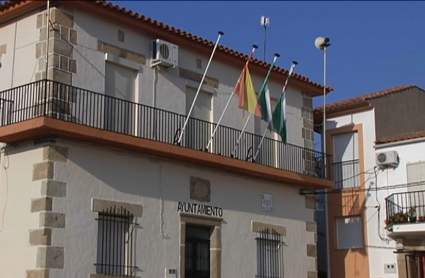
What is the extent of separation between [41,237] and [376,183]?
35.1 ft

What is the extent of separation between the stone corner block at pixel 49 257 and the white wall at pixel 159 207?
0.57 feet

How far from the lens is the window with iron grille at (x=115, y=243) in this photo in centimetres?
1448

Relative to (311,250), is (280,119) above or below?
above

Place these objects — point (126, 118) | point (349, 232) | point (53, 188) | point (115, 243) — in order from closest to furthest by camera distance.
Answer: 1. point (53, 188)
2. point (115, 243)
3. point (126, 118)
4. point (349, 232)

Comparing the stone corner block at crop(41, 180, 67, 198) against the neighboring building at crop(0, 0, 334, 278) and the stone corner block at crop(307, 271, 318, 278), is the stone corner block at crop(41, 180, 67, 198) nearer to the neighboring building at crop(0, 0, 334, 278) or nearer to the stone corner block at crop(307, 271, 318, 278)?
the neighboring building at crop(0, 0, 334, 278)

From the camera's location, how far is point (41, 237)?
527 inches

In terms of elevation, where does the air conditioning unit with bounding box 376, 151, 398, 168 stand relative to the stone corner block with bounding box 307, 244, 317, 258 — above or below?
above

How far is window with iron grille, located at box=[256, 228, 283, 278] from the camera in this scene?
17.9m

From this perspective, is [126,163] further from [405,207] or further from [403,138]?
[403,138]

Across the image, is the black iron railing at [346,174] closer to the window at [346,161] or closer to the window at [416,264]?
the window at [346,161]

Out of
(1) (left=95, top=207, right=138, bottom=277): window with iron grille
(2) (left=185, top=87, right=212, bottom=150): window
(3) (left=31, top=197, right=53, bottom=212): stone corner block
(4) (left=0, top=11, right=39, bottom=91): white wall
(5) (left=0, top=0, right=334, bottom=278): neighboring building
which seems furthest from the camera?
(2) (left=185, top=87, right=212, bottom=150): window

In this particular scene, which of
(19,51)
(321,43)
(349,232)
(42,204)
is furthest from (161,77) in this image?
(349,232)

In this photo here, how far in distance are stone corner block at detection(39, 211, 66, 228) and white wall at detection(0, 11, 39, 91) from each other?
2.85 m

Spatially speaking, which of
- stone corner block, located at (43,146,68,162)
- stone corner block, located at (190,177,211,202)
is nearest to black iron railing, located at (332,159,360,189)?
stone corner block, located at (190,177,211,202)
